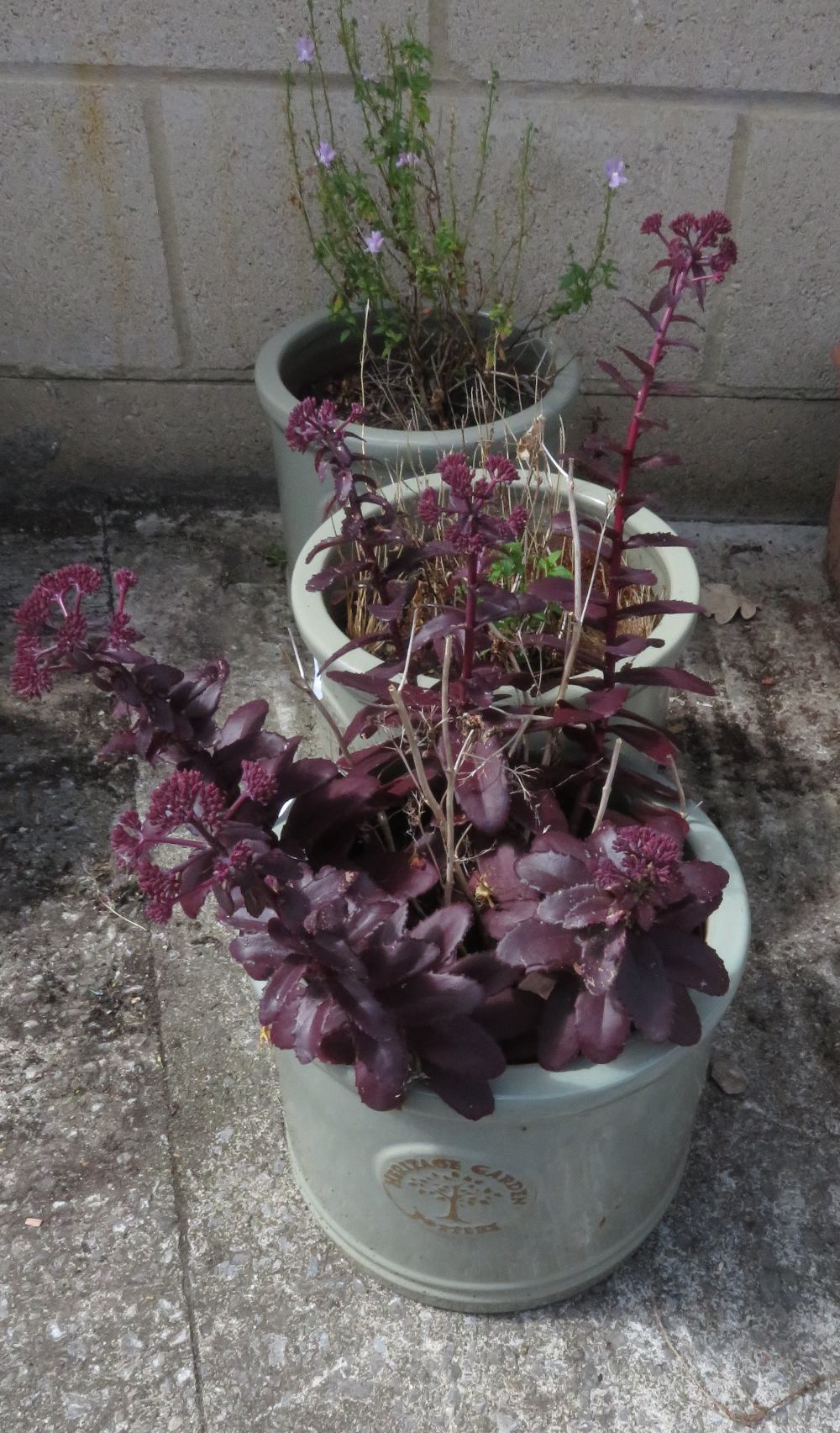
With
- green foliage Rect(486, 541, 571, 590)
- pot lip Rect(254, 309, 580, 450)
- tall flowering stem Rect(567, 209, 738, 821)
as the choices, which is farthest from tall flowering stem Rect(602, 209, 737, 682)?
pot lip Rect(254, 309, 580, 450)

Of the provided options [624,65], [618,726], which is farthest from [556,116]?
[618,726]

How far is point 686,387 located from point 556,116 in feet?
4.52

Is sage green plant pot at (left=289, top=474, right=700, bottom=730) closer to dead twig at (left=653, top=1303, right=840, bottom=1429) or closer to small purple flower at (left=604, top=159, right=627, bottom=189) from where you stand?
small purple flower at (left=604, top=159, right=627, bottom=189)

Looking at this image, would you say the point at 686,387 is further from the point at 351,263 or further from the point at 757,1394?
the point at 757,1394

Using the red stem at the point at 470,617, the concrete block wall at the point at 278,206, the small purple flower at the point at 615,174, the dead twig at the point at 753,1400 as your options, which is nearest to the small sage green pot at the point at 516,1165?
the dead twig at the point at 753,1400

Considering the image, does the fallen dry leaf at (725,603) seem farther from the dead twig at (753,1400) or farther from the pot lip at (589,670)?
the dead twig at (753,1400)

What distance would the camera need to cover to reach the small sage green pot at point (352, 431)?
2238 mm

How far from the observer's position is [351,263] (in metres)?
2.44

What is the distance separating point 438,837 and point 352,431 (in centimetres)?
98

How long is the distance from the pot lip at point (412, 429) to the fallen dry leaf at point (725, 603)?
66 centimetres

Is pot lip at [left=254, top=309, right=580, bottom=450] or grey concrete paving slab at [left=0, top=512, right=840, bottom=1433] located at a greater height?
pot lip at [left=254, top=309, right=580, bottom=450]

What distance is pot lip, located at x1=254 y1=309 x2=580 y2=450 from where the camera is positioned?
2234mm

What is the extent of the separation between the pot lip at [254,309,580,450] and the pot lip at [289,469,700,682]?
0.67 feet

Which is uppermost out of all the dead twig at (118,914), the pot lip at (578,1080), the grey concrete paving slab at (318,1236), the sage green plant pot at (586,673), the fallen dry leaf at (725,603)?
the sage green plant pot at (586,673)
